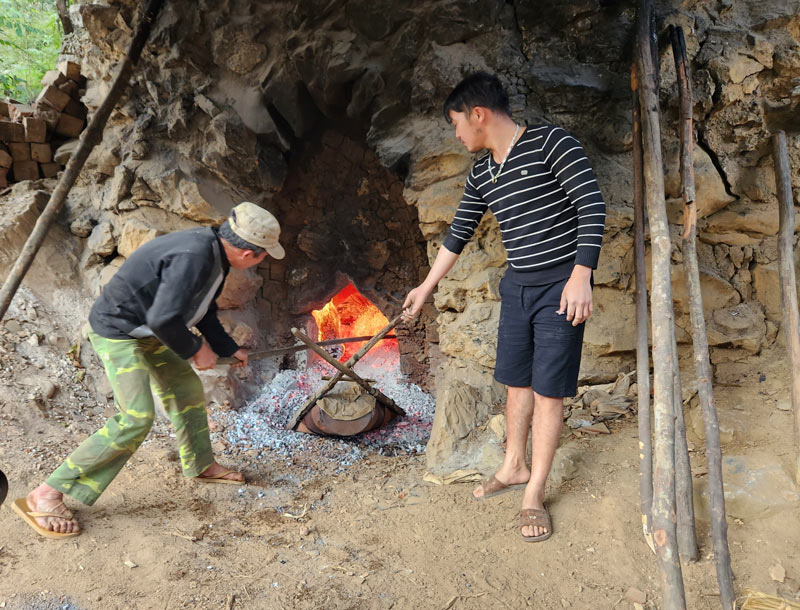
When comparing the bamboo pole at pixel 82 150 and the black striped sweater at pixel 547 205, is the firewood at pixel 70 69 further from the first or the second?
the black striped sweater at pixel 547 205

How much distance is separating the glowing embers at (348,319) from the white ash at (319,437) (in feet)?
0.90

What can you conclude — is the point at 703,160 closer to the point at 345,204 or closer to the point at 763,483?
the point at 763,483

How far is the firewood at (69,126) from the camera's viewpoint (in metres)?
A: 4.87

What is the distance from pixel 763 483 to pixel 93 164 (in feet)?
18.1

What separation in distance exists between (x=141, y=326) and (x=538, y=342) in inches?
74.8

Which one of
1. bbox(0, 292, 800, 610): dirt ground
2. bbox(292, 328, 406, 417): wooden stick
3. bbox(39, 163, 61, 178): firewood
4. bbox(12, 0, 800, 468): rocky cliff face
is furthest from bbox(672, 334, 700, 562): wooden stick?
bbox(39, 163, 61, 178): firewood

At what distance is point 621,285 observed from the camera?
3.20 meters

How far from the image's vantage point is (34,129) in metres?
4.69

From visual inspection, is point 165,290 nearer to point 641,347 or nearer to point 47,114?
point 641,347

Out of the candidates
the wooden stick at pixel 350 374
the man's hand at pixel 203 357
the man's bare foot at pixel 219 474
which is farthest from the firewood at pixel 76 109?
the man's bare foot at pixel 219 474

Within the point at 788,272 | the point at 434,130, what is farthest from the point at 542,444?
the point at 434,130

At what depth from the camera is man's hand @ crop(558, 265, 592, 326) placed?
6.49 ft

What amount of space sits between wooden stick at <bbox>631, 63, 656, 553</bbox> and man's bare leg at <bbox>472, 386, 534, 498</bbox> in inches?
20.4

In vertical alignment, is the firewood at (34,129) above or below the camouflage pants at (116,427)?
above
